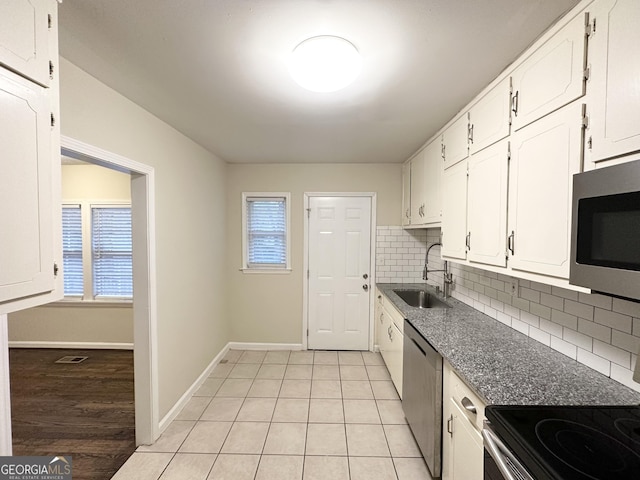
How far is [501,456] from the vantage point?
0.96m

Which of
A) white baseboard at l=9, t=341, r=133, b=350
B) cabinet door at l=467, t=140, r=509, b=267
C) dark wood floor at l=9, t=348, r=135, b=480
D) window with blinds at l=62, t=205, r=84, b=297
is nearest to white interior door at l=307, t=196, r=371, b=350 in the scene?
cabinet door at l=467, t=140, r=509, b=267

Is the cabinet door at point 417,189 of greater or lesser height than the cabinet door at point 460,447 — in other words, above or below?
above

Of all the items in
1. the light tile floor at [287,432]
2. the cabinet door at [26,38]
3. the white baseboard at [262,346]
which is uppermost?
the cabinet door at [26,38]

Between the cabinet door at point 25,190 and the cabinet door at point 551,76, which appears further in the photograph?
the cabinet door at point 551,76

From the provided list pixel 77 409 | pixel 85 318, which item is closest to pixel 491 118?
pixel 77 409

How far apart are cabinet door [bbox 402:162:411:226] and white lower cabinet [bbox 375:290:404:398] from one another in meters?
0.98

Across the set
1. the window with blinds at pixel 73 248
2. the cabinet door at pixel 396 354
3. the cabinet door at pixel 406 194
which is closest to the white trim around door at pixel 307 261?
the cabinet door at pixel 406 194

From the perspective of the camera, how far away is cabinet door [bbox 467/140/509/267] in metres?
1.57

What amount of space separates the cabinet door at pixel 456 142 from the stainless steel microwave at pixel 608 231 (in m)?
1.13

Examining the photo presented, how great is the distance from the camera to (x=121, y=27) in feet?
3.95

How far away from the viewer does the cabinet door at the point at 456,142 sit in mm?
1993

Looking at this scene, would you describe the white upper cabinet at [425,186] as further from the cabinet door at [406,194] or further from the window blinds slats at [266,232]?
the window blinds slats at [266,232]

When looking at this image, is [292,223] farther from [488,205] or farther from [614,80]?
[614,80]

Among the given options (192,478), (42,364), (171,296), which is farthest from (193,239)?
(42,364)
